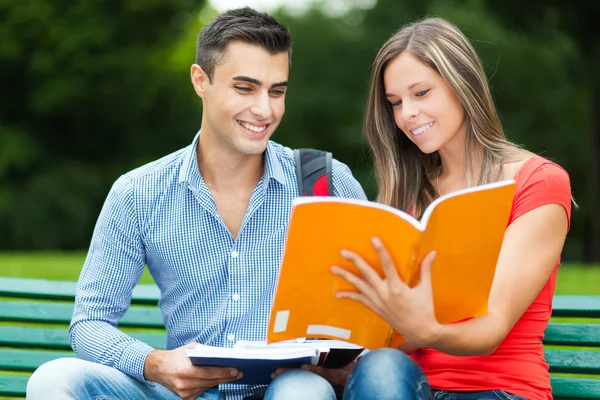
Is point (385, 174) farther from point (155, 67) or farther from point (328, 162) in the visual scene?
point (155, 67)

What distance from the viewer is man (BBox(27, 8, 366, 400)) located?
9.90 feet

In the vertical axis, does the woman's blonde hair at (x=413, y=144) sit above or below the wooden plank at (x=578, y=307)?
above

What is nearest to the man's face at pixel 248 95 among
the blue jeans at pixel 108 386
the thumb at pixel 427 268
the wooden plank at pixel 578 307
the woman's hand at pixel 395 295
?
the blue jeans at pixel 108 386

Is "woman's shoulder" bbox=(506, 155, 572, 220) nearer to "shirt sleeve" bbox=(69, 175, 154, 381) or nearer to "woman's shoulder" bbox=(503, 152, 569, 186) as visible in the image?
"woman's shoulder" bbox=(503, 152, 569, 186)

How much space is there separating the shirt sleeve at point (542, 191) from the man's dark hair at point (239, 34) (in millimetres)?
1061

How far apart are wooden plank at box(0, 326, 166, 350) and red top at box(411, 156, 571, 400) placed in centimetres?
139

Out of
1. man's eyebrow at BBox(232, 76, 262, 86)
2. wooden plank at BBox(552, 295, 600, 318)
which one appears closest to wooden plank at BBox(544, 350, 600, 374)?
wooden plank at BBox(552, 295, 600, 318)

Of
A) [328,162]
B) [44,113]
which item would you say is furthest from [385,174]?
[44,113]

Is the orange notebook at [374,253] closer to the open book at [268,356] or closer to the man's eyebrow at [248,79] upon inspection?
the open book at [268,356]

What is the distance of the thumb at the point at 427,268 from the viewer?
2.18m

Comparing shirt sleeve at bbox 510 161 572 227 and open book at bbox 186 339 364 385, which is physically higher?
shirt sleeve at bbox 510 161 572 227

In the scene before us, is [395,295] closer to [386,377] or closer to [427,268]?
[427,268]

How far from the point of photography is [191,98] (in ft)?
81.2

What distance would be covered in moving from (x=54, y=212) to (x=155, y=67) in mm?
5054
